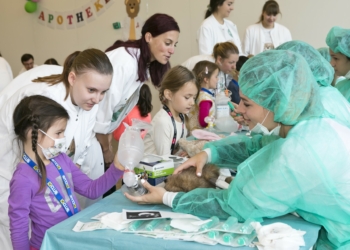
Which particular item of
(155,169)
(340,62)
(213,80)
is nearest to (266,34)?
(213,80)

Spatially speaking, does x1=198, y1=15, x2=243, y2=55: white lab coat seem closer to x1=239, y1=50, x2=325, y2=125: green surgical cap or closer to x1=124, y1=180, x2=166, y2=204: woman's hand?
x1=239, y1=50, x2=325, y2=125: green surgical cap

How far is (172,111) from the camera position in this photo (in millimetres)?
2381

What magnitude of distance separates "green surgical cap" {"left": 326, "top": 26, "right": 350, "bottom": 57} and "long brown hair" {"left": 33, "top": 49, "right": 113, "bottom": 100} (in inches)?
59.9

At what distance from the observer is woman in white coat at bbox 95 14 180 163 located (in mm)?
2020

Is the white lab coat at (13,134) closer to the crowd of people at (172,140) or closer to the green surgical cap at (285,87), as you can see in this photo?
the crowd of people at (172,140)

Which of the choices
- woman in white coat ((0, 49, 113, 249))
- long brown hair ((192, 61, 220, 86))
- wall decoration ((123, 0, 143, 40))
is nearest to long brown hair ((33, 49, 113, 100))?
woman in white coat ((0, 49, 113, 249))

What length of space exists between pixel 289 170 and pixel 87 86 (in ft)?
3.01

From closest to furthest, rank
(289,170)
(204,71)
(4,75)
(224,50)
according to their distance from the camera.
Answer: (289,170)
(204,71)
(4,75)
(224,50)

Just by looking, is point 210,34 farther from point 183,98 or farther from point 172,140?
point 172,140

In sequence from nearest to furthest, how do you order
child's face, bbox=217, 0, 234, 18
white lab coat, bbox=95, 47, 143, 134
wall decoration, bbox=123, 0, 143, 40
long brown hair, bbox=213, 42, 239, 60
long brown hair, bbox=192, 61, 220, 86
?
white lab coat, bbox=95, 47, 143, 134, long brown hair, bbox=192, 61, 220, 86, long brown hair, bbox=213, 42, 239, 60, child's face, bbox=217, 0, 234, 18, wall decoration, bbox=123, 0, 143, 40

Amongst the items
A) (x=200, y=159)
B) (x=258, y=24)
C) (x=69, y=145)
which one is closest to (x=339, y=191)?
(x=200, y=159)

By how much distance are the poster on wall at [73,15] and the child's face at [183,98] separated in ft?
12.5

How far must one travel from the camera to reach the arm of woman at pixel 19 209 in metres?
1.36

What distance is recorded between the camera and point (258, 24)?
4598 mm
